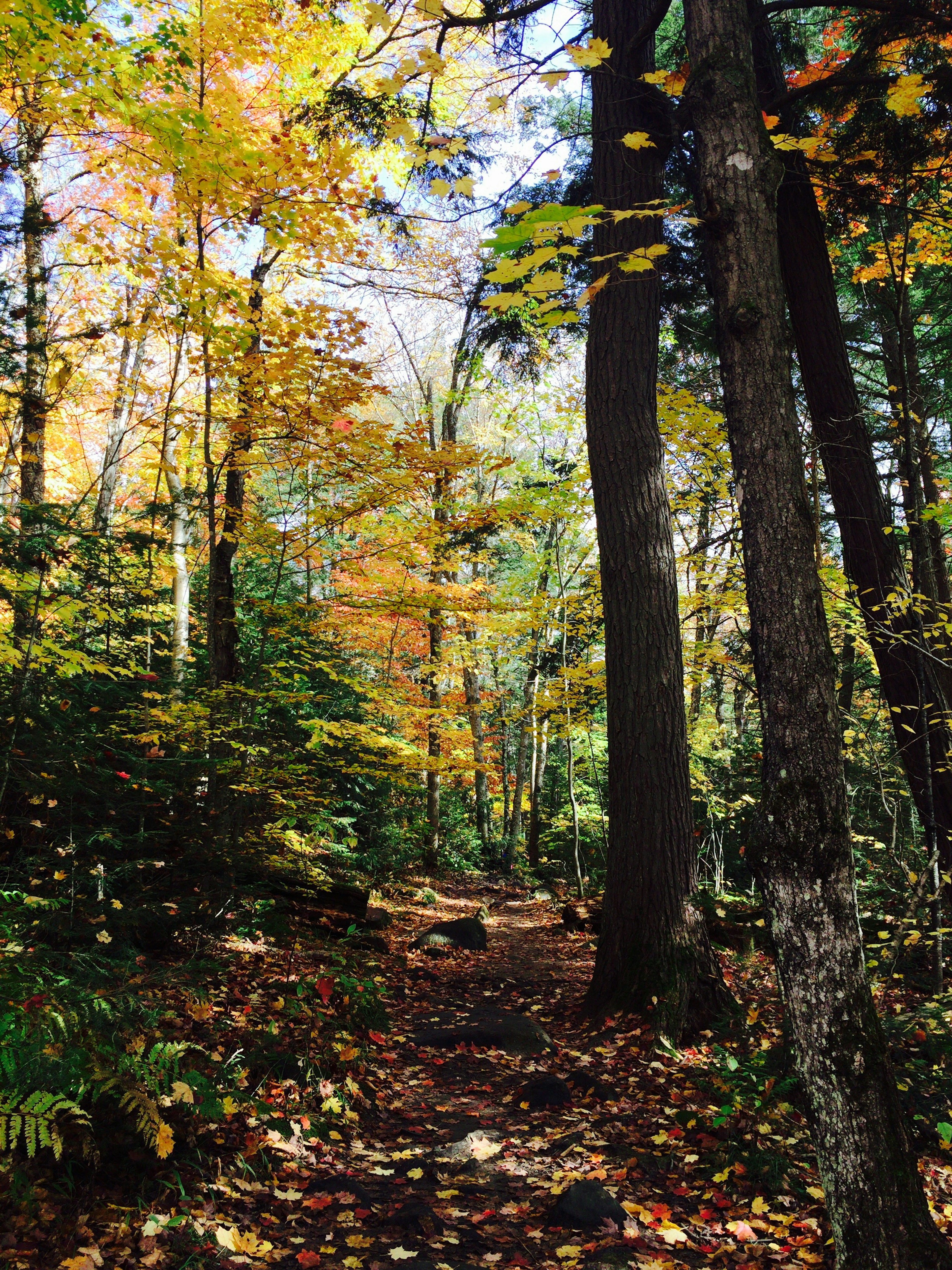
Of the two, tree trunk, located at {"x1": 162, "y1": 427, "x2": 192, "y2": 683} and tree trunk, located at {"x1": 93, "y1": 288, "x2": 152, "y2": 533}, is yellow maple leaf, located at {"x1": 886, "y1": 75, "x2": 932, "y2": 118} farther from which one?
tree trunk, located at {"x1": 162, "y1": 427, "x2": 192, "y2": 683}

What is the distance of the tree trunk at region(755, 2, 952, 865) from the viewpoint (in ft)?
17.3

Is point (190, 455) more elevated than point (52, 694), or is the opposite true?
point (190, 455)

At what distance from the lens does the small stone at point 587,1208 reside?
271cm

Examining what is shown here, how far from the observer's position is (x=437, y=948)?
306 inches

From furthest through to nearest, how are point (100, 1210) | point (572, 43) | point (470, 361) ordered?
1. point (470, 361)
2. point (572, 43)
3. point (100, 1210)

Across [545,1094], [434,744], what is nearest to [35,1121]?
[545,1094]

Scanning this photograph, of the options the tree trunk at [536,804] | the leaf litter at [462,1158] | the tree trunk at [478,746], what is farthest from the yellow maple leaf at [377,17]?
the tree trunk at [536,804]

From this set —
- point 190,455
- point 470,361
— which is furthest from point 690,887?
point 190,455

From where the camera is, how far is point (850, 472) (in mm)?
5723

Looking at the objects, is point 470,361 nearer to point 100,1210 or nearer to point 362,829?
point 362,829

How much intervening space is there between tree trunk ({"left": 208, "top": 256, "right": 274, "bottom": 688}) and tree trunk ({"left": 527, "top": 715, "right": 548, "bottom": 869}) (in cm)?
705

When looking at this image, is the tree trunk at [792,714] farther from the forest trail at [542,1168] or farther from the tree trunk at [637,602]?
the tree trunk at [637,602]

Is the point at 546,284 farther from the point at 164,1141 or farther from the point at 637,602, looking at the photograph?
the point at 164,1141

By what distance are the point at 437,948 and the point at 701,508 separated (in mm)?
6410
